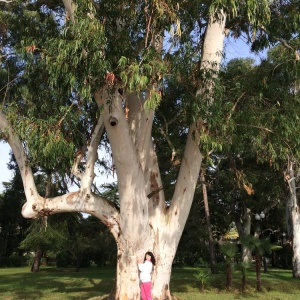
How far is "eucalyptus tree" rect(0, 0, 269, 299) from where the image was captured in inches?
352

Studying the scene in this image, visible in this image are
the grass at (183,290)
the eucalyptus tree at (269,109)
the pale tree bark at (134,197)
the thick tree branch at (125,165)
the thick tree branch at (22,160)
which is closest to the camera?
the thick tree branch at (125,165)

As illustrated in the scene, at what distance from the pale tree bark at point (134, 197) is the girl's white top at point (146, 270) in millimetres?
509

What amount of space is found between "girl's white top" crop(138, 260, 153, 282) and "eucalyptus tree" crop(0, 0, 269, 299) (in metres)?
0.52

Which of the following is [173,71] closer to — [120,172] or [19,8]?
[120,172]

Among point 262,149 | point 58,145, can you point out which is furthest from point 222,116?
point 58,145

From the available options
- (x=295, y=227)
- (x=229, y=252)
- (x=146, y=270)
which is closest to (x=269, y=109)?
(x=146, y=270)

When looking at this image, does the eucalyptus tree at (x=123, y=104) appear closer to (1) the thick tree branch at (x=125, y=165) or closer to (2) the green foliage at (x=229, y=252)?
(1) the thick tree branch at (x=125, y=165)

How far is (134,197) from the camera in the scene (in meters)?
10.4

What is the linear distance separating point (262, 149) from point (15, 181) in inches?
1402

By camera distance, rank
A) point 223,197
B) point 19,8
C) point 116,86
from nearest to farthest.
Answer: point 116,86 < point 19,8 < point 223,197

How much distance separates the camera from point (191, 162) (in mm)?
11086

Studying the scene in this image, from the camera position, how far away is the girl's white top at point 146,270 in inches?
389

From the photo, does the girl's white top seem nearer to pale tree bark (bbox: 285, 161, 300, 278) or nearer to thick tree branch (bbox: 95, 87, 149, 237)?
thick tree branch (bbox: 95, 87, 149, 237)

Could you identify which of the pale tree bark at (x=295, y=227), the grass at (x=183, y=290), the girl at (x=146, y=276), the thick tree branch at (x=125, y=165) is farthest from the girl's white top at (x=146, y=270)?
the pale tree bark at (x=295, y=227)
